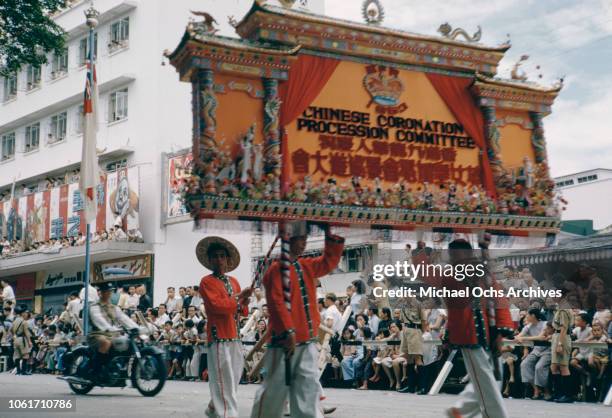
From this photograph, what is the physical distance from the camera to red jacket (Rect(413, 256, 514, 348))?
7934mm

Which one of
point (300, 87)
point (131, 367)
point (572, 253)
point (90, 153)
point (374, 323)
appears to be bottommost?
point (131, 367)

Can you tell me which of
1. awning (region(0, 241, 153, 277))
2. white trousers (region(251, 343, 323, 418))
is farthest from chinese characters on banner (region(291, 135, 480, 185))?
awning (region(0, 241, 153, 277))

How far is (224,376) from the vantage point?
9.26m

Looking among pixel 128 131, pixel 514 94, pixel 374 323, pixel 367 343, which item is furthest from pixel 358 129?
pixel 128 131

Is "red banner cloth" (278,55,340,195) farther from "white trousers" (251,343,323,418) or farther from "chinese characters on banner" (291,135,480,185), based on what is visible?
"white trousers" (251,343,323,418)

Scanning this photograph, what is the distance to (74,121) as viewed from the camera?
34.2m

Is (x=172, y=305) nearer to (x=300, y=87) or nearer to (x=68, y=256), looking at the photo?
(x=68, y=256)

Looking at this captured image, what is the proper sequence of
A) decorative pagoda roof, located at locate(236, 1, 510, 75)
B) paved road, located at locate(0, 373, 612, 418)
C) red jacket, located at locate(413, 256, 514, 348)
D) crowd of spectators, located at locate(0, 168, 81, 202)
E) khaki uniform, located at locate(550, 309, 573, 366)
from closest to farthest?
1. red jacket, located at locate(413, 256, 514, 348)
2. decorative pagoda roof, located at locate(236, 1, 510, 75)
3. paved road, located at locate(0, 373, 612, 418)
4. khaki uniform, located at locate(550, 309, 573, 366)
5. crowd of spectators, located at locate(0, 168, 81, 202)

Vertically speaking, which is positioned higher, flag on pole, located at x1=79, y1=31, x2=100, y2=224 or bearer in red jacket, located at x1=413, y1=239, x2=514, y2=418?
flag on pole, located at x1=79, y1=31, x2=100, y2=224

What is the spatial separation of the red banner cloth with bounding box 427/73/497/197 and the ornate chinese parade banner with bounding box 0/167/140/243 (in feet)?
69.5

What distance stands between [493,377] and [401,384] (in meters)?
8.28

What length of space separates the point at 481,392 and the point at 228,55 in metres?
4.07

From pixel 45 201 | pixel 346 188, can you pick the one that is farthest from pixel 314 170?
pixel 45 201

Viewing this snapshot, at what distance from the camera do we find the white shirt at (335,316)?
1591 centimetres
